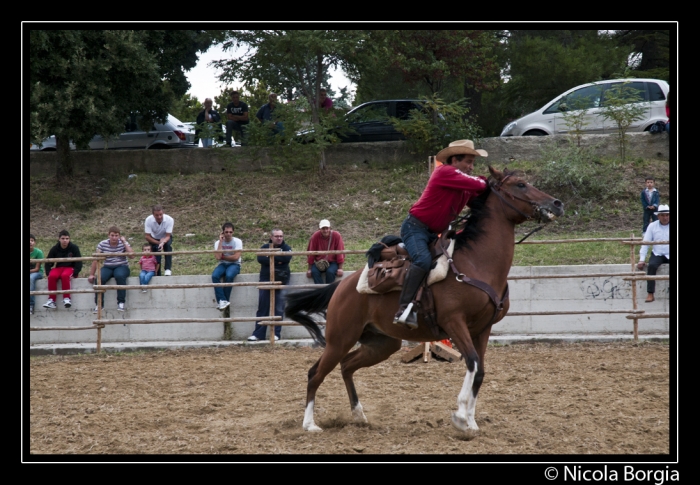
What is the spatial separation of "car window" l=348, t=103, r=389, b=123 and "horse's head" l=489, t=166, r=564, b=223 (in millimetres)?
12380

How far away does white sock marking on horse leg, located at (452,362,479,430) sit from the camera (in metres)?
6.15

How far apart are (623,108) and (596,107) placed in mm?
689

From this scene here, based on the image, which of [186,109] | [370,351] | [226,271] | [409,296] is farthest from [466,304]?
[186,109]

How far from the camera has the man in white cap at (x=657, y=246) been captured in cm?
1127

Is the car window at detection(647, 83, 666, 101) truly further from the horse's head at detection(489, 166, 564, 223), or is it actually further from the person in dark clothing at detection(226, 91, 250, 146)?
the horse's head at detection(489, 166, 564, 223)

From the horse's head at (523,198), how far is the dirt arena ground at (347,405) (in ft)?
6.24

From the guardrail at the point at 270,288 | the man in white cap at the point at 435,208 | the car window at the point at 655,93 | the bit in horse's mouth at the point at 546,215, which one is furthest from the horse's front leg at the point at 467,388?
the car window at the point at 655,93

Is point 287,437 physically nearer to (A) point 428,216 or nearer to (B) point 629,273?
(A) point 428,216

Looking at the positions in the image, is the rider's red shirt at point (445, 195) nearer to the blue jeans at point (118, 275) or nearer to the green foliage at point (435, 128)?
the blue jeans at point (118, 275)

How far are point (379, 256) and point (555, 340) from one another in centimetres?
514

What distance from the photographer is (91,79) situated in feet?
56.7

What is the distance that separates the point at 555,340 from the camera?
1109cm

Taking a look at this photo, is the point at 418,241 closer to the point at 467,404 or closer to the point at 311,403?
the point at 467,404
